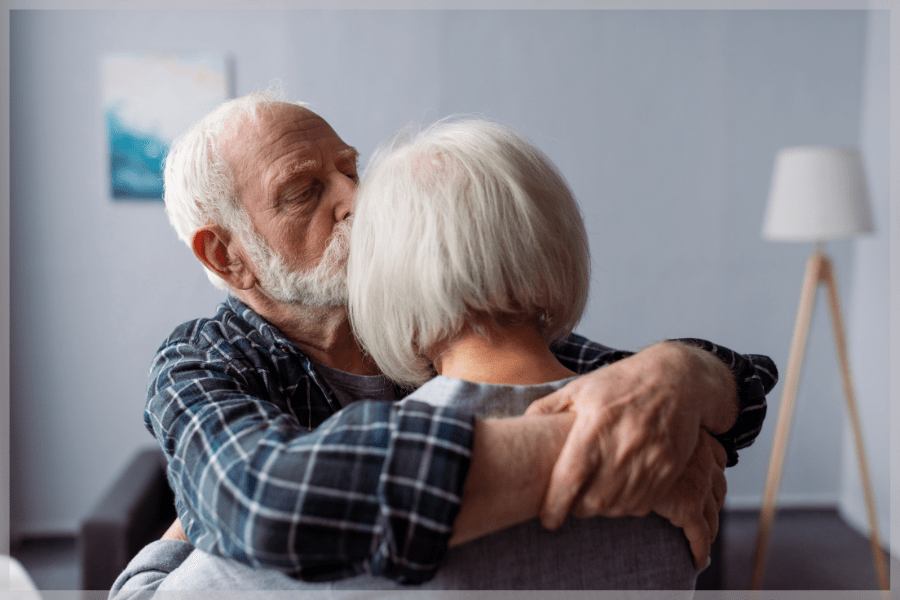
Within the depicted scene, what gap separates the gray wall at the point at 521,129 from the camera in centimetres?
342

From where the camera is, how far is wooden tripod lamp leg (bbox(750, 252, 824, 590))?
2.96 m

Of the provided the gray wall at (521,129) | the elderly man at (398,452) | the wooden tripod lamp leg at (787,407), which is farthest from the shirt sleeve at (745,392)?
the gray wall at (521,129)

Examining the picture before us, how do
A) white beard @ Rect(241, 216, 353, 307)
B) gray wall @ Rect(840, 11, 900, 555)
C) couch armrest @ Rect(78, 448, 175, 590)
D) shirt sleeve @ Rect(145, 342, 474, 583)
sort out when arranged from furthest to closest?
gray wall @ Rect(840, 11, 900, 555)
couch armrest @ Rect(78, 448, 175, 590)
white beard @ Rect(241, 216, 353, 307)
shirt sleeve @ Rect(145, 342, 474, 583)

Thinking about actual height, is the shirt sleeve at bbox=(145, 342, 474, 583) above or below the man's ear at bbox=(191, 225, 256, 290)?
below

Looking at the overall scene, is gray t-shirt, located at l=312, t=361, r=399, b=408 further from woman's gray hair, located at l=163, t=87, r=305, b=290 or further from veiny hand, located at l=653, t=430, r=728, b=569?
veiny hand, located at l=653, t=430, r=728, b=569

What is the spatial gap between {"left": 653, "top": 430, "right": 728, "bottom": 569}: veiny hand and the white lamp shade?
2.72 metres

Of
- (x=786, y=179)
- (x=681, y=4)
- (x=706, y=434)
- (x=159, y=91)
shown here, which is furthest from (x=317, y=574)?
(x=681, y=4)

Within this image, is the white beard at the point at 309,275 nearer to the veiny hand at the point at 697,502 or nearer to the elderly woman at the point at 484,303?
the elderly woman at the point at 484,303

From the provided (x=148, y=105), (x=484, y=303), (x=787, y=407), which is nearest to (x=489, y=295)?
(x=484, y=303)

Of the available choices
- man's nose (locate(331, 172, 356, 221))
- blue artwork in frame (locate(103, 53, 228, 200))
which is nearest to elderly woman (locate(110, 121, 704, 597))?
man's nose (locate(331, 172, 356, 221))

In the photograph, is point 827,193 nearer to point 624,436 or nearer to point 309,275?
point 309,275

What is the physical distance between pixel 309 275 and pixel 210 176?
25 cm

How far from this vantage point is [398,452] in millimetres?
600

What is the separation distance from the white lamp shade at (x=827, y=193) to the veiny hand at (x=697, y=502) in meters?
2.72
